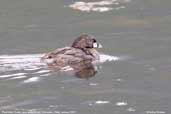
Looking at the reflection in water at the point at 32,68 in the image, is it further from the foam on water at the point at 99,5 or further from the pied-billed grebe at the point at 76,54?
the foam on water at the point at 99,5

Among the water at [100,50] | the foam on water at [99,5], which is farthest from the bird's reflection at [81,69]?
the foam on water at [99,5]

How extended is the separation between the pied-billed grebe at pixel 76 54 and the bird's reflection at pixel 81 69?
0.03 m

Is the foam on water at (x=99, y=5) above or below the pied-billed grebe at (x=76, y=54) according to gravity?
above

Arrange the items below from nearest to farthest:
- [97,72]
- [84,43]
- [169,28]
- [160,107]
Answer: [160,107], [97,72], [84,43], [169,28]

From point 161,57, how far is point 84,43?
6.60ft

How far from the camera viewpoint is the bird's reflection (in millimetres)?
18406

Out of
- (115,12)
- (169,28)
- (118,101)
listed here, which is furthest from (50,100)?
(115,12)

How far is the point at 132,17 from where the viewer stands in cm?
2483

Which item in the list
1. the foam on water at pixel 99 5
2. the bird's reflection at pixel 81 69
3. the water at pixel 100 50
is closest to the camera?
the water at pixel 100 50

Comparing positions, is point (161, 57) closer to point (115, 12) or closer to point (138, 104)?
point (138, 104)

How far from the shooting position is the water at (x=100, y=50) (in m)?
15.8

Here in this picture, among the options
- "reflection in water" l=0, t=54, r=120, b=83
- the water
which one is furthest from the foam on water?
"reflection in water" l=0, t=54, r=120, b=83

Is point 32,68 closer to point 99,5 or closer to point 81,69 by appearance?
point 81,69

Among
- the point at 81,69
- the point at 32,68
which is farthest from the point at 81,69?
the point at 32,68
